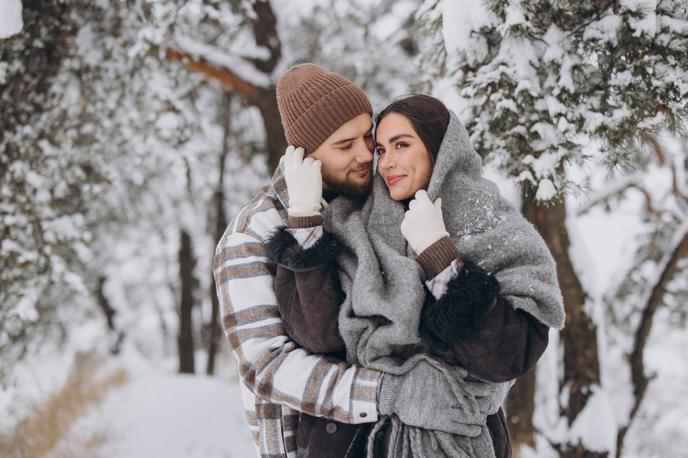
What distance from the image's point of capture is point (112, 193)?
897 centimetres

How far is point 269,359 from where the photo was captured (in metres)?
2.11

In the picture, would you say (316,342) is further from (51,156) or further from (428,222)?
(51,156)

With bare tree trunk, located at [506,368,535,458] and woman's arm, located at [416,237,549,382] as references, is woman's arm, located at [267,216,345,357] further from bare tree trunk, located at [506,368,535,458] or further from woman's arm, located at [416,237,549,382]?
bare tree trunk, located at [506,368,535,458]

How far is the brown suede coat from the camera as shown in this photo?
6.02 ft

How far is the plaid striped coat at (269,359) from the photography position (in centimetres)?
201

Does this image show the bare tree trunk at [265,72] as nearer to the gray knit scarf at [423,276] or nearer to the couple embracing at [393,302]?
the couple embracing at [393,302]

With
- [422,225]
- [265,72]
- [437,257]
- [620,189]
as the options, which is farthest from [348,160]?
[620,189]

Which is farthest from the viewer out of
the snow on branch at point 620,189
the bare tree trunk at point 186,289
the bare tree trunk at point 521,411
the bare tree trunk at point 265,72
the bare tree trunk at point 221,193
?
the bare tree trunk at point 186,289

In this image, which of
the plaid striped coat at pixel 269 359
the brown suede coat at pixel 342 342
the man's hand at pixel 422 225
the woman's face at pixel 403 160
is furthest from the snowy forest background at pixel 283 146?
the plaid striped coat at pixel 269 359

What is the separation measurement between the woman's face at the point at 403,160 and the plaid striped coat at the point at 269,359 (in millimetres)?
453

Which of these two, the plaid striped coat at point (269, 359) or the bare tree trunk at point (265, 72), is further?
the bare tree trunk at point (265, 72)

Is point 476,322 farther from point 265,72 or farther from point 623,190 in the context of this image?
point 623,190

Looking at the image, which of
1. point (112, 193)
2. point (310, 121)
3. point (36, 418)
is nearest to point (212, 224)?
point (112, 193)

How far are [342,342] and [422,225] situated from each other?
20.4 inches
